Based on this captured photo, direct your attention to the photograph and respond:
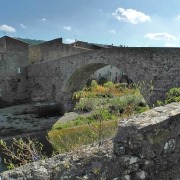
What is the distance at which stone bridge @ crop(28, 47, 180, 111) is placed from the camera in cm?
1421

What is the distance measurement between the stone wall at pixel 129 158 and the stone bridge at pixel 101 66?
10.4 metres

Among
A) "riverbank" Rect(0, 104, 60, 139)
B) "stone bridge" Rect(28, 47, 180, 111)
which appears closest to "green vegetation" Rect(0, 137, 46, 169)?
"stone bridge" Rect(28, 47, 180, 111)

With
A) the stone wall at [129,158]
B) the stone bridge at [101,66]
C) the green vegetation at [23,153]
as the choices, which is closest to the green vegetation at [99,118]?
the green vegetation at [23,153]

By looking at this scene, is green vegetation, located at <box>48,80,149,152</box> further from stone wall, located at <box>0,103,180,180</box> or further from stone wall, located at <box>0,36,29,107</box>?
stone wall, located at <box>0,36,29,107</box>

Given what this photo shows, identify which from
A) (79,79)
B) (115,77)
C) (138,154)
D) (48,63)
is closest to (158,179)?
(138,154)

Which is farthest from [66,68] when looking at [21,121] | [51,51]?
[51,51]

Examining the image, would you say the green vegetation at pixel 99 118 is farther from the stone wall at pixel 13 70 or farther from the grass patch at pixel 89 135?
the stone wall at pixel 13 70

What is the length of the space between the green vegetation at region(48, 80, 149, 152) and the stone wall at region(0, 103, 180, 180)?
114 centimetres

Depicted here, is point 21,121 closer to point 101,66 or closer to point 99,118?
point 101,66

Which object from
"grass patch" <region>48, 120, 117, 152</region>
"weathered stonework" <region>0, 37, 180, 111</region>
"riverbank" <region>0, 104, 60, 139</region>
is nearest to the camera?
"grass patch" <region>48, 120, 117, 152</region>

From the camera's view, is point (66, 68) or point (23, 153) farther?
point (66, 68)

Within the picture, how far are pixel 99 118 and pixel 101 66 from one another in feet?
43.6

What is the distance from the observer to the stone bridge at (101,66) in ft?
46.6

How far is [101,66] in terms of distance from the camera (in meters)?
19.5
